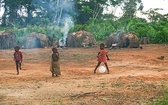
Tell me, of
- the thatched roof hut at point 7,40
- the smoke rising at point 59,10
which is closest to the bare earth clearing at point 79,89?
the thatched roof hut at point 7,40

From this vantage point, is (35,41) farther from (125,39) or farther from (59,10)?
(59,10)

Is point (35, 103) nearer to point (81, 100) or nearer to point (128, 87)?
point (81, 100)

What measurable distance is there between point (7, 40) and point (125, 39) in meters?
10.4

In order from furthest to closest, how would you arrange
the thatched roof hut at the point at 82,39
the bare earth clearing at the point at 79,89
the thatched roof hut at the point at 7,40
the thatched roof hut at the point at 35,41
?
the thatched roof hut at the point at 35,41 → the thatched roof hut at the point at 7,40 → the thatched roof hut at the point at 82,39 → the bare earth clearing at the point at 79,89

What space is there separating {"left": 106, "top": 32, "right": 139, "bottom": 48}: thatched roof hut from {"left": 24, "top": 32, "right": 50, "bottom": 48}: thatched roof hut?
6443mm

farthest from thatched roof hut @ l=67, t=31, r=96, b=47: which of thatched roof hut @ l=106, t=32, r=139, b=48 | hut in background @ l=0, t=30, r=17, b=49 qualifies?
hut in background @ l=0, t=30, r=17, b=49

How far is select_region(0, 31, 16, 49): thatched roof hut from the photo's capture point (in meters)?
26.7

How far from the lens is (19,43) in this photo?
2838cm

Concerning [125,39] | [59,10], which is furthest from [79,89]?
[59,10]

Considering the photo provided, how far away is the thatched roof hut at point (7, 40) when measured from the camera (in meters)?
26.7

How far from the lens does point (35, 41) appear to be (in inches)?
1070

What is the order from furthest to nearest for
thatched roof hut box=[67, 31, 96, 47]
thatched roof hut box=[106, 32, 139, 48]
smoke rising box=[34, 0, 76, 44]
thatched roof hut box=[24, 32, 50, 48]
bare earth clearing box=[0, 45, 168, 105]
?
smoke rising box=[34, 0, 76, 44] → thatched roof hut box=[24, 32, 50, 48] → thatched roof hut box=[67, 31, 96, 47] → thatched roof hut box=[106, 32, 139, 48] → bare earth clearing box=[0, 45, 168, 105]

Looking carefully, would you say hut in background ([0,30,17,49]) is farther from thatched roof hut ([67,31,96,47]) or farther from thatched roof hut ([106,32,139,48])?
thatched roof hut ([106,32,139,48])

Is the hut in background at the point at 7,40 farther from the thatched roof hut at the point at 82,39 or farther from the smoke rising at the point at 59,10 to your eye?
the smoke rising at the point at 59,10
